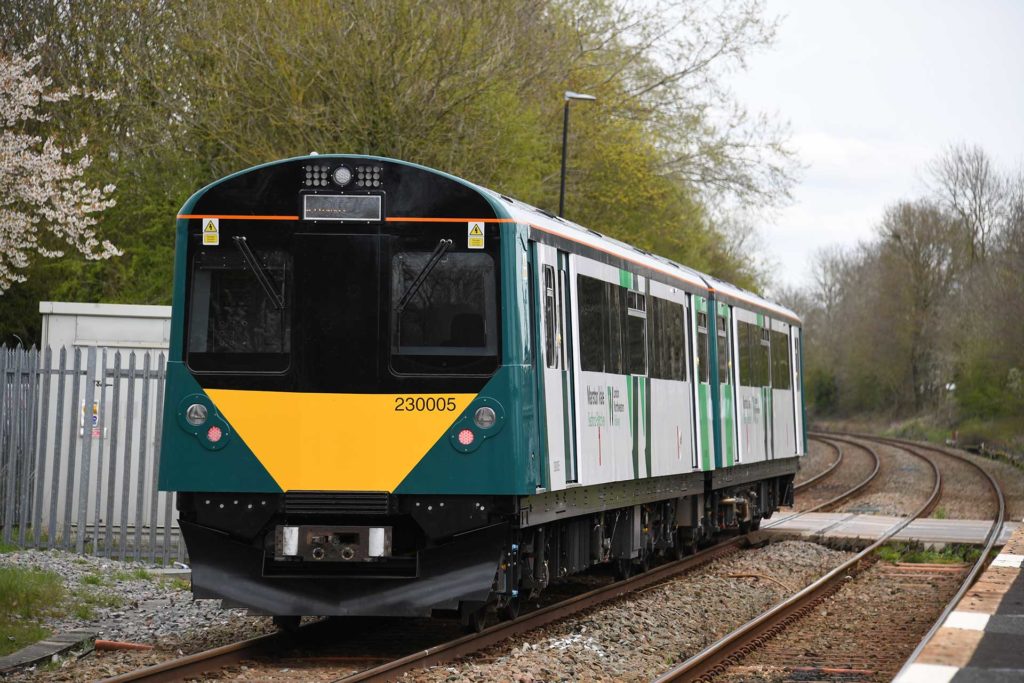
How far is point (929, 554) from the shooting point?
1853 centimetres

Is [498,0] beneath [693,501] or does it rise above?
above

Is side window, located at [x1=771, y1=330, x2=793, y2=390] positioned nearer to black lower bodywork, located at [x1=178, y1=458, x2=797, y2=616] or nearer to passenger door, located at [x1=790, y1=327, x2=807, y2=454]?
passenger door, located at [x1=790, y1=327, x2=807, y2=454]

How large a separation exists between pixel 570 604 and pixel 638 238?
21.9 m

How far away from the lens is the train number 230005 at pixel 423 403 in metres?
9.97

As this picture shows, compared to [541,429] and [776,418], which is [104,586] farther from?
Answer: [776,418]

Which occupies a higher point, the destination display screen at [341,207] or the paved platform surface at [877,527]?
the destination display screen at [341,207]

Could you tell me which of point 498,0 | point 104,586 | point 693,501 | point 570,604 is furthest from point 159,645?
point 498,0

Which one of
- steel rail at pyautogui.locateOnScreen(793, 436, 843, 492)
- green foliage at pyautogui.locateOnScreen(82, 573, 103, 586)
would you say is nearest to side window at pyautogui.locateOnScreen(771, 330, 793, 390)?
steel rail at pyautogui.locateOnScreen(793, 436, 843, 492)

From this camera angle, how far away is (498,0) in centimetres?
2595

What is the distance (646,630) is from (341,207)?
13.4ft

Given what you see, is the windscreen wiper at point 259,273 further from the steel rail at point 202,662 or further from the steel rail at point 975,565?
the steel rail at point 975,565

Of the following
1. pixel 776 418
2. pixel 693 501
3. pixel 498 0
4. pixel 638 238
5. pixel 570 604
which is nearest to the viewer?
pixel 570 604

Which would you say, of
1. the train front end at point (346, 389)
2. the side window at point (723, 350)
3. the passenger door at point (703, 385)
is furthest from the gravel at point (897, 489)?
the train front end at point (346, 389)

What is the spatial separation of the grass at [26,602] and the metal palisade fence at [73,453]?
7.62 feet
